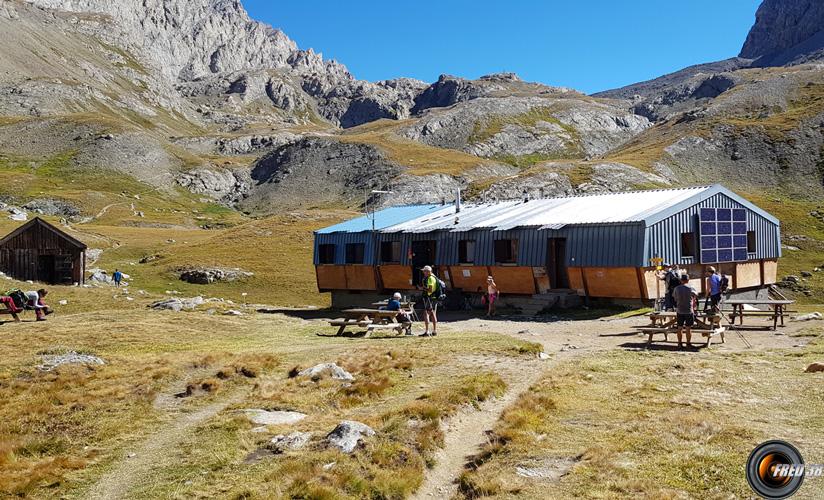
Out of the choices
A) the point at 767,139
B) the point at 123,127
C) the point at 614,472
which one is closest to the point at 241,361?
the point at 614,472

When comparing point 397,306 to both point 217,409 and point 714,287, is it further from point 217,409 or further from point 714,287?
point 217,409

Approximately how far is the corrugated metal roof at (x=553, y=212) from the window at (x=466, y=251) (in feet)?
3.13

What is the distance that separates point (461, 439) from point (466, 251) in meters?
28.0

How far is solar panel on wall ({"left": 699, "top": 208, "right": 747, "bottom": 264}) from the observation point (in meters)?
35.2

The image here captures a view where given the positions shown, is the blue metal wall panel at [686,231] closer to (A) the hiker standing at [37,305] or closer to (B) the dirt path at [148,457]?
(B) the dirt path at [148,457]

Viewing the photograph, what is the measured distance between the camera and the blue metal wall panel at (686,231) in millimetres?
32041

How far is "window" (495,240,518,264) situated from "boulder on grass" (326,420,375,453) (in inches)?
1039

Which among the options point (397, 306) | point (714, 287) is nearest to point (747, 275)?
point (714, 287)

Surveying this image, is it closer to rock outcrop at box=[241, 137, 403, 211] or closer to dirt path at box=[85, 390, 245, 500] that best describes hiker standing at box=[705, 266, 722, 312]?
dirt path at box=[85, 390, 245, 500]

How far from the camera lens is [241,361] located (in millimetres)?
18750

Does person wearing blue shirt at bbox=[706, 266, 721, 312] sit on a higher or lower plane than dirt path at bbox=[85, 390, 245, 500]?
higher

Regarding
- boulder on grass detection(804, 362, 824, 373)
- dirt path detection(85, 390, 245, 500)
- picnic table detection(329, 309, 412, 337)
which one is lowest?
dirt path detection(85, 390, 245, 500)

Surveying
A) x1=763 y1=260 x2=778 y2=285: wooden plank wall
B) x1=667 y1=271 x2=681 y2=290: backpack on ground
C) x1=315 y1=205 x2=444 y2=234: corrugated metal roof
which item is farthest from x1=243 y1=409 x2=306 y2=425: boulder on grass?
x1=763 y1=260 x2=778 y2=285: wooden plank wall

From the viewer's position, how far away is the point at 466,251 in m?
39.6
